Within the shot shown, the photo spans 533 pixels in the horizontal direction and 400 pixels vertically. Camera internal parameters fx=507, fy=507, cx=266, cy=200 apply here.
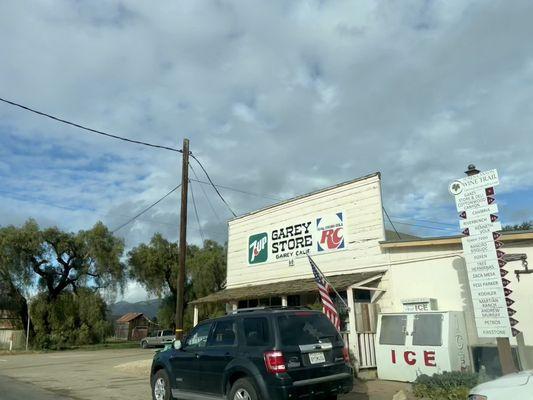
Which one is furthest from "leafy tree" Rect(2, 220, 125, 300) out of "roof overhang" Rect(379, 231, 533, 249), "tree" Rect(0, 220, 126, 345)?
"roof overhang" Rect(379, 231, 533, 249)

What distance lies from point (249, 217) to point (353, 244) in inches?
252

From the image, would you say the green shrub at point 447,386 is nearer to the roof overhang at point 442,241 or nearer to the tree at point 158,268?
the roof overhang at point 442,241

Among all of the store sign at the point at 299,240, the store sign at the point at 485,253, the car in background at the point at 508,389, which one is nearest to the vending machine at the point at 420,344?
the store sign at the point at 485,253

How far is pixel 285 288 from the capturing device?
1745cm

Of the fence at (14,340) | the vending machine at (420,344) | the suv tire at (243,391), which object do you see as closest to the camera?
the suv tire at (243,391)

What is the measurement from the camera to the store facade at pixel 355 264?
45.7ft

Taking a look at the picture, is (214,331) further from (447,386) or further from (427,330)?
(427,330)

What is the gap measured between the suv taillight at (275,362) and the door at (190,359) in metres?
1.98

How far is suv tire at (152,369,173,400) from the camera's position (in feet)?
33.9

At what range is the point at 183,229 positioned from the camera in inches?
701

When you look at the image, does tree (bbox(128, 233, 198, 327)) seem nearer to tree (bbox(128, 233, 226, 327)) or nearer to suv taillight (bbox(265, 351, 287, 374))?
tree (bbox(128, 233, 226, 327))

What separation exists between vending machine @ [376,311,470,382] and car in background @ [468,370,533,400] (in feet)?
21.7

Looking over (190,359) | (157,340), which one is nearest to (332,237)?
(190,359)

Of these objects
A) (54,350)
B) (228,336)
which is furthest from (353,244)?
(54,350)
